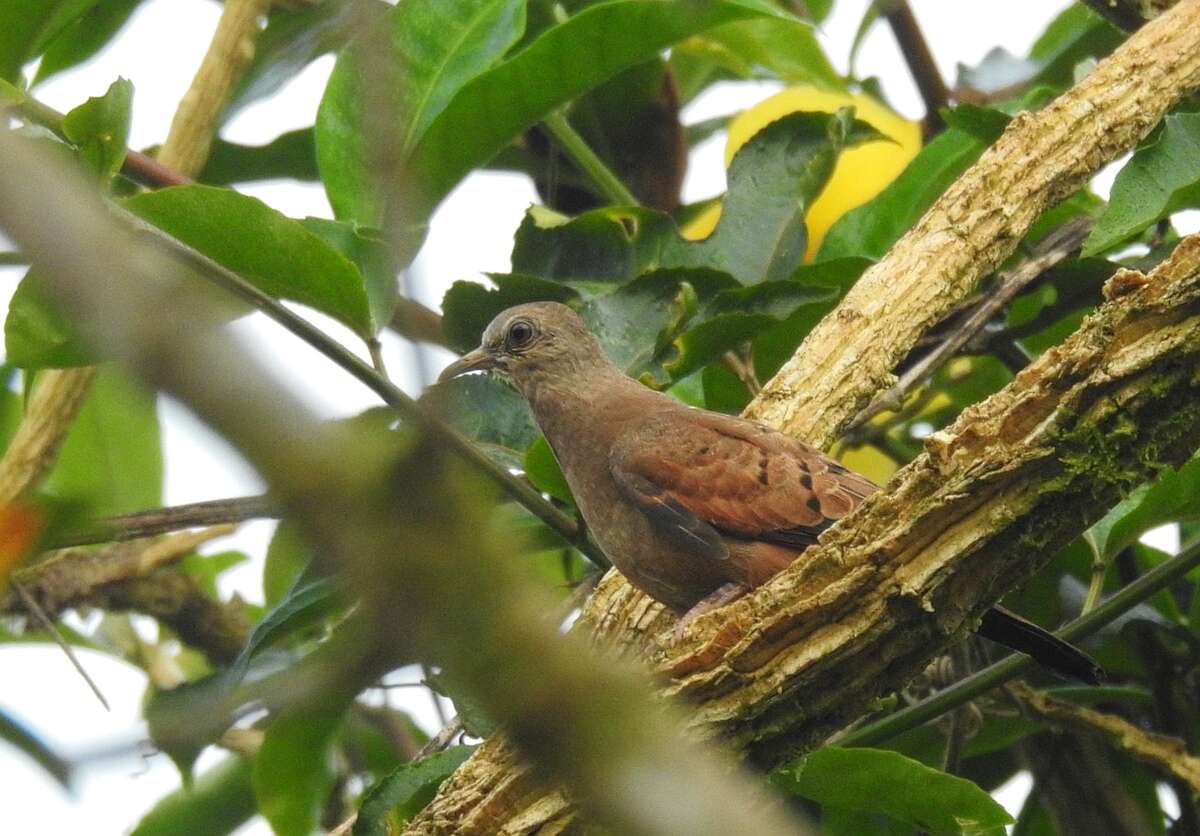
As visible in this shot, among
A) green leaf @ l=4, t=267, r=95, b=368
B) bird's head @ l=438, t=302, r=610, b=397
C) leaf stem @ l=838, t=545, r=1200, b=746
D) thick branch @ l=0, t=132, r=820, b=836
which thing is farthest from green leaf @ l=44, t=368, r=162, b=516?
thick branch @ l=0, t=132, r=820, b=836

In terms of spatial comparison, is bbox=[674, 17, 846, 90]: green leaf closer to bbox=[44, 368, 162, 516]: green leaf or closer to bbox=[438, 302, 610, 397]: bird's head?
bbox=[438, 302, 610, 397]: bird's head

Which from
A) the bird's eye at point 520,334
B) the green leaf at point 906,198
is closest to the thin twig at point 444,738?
the bird's eye at point 520,334

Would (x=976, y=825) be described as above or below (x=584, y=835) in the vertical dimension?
below

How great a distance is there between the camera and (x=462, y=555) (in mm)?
881

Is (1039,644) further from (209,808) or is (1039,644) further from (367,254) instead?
(209,808)

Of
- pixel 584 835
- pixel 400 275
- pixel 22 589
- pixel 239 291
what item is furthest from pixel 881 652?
pixel 22 589

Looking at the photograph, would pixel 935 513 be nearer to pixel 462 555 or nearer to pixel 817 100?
pixel 462 555

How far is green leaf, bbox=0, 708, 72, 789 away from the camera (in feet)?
3.94

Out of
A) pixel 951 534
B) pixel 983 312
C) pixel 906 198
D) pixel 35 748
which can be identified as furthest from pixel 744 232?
pixel 35 748

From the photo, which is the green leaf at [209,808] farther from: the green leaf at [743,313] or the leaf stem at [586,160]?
the leaf stem at [586,160]

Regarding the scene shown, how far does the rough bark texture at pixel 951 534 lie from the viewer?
2.64 meters

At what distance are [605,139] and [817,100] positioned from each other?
2.45 feet

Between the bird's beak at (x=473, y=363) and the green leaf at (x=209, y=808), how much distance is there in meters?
1.41

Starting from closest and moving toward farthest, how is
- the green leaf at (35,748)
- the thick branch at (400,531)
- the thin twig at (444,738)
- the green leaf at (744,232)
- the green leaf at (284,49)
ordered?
the thick branch at (400,531) → the green leaf at (35,748) → the thin twig at (444,738) → the green leaf at (744,232) → the green leaf at (284,49)
